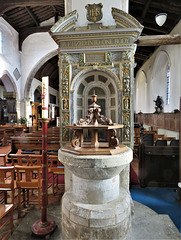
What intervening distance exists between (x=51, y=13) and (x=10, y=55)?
3.49 metres

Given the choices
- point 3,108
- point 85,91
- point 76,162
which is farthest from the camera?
point 3,108

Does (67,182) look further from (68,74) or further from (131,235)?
(68,74)

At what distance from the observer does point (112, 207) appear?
235cm

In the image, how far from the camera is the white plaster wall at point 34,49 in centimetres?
1134

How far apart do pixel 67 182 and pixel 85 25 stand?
2.72 meters

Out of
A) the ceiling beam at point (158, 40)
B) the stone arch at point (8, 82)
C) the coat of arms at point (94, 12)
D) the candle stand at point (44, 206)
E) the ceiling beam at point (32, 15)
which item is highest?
the ceiling beam at point (32, 15)

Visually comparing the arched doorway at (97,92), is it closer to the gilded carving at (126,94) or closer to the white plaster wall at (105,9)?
the gilded carving at (126,94)

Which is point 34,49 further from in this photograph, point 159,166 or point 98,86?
point 159,166

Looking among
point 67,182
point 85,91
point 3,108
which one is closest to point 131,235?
point 67,182

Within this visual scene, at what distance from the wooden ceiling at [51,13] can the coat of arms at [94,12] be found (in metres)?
4.42

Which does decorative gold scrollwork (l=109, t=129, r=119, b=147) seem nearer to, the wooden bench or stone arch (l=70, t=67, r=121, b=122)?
stone arch (l=70, t=67, r=121, b=122)

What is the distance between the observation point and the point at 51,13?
35.0ft

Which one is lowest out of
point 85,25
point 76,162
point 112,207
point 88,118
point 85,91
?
point 112,207

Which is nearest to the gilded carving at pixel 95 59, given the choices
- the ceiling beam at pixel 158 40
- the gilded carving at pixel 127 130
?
the gilded carving at pixel 127 130
